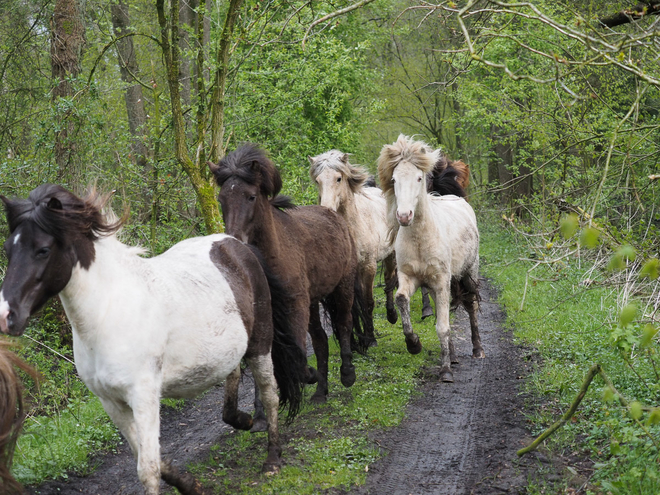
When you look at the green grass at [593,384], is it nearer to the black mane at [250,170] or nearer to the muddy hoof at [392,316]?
the muddy hoof at [392,316]

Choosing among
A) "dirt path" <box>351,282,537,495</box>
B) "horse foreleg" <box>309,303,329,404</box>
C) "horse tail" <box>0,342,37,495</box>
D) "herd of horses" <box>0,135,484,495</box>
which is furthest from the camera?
"horse foreleg" <box>309,303,329,404</box>

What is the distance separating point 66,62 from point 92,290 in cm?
575

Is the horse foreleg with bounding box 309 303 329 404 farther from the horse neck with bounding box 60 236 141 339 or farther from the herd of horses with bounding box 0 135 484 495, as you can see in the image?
the horse neck with bounding box 60 236 141 339

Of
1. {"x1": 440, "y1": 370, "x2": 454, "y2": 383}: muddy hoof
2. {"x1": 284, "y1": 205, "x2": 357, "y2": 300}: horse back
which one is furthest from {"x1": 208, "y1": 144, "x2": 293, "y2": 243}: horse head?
{"x1": 440, "y1": 370, "x2": 454, "y2": 383}: muddy hoof

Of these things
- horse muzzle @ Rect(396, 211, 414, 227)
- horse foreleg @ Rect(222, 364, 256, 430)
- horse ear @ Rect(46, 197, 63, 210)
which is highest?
horse ear @ Rect(46, 197, 63, 210)

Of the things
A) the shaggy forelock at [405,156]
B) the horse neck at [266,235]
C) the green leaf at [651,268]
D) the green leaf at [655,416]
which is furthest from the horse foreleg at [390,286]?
the green leaf at [651,268]

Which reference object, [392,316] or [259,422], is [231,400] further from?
[392,316]

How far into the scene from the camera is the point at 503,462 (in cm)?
502

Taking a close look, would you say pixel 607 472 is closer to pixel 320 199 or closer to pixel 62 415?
pixel 62 415

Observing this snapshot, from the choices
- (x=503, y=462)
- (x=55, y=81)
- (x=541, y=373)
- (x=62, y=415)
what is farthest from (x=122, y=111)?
(x=503, y=462)

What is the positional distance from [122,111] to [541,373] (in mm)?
15168

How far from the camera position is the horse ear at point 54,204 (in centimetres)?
357

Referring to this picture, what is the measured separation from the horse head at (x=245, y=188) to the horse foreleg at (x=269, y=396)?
4.28 feet

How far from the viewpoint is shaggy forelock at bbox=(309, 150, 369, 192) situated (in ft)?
29.5
